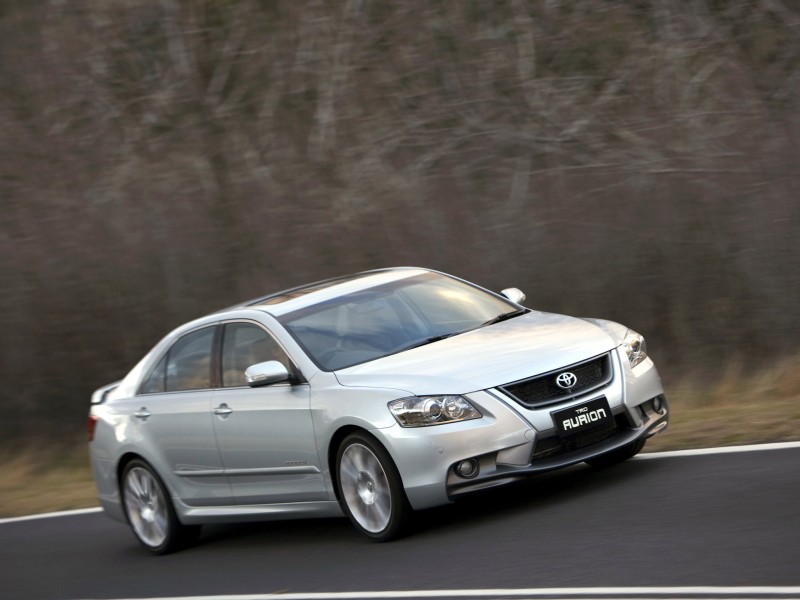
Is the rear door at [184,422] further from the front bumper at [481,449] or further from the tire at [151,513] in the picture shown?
the front bumper at [481,449]

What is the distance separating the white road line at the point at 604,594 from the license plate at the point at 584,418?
1.52m

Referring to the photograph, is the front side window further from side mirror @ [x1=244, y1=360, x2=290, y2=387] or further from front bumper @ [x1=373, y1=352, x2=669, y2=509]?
front bumper @ [x1=373, y1=352, x2=669, y2=509]

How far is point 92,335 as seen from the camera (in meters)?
17.8

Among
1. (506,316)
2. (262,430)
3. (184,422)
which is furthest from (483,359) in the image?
(184,422)

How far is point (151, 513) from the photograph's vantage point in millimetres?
9469

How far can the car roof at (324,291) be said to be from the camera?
8.88 m

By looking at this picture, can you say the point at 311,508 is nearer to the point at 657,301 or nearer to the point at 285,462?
→ the point at 285,462

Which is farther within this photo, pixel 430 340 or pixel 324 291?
pixel 324 291

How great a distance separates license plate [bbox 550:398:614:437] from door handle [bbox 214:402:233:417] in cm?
222

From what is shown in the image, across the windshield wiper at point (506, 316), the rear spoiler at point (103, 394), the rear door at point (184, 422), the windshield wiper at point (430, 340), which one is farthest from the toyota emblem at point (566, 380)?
the rear spoiler at point (103, 394)

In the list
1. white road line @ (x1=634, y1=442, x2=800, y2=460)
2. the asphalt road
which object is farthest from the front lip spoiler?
white road line @ (x1=634, y1=442, x2=800, y2=460)

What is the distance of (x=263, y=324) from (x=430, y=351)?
125cm

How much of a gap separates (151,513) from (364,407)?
2625 mm

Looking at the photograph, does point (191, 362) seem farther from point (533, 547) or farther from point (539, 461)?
point (533, 547)
